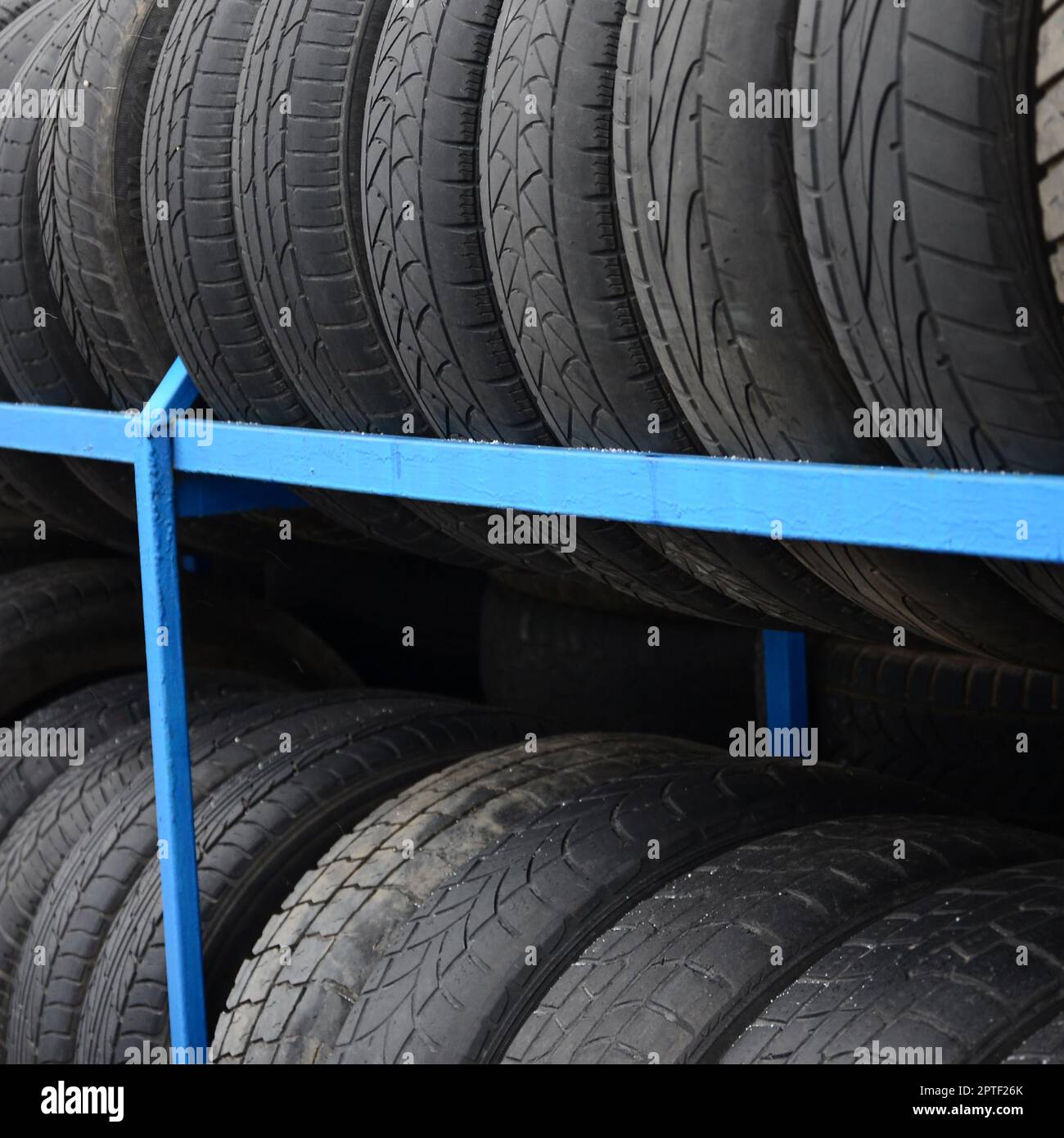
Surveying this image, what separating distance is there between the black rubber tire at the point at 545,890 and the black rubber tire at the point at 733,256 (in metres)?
0.58

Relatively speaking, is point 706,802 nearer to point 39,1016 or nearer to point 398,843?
point 398,843

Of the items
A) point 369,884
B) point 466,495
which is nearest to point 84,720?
point 369,884

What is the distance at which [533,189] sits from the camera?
135cm

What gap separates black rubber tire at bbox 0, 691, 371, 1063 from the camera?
233cm

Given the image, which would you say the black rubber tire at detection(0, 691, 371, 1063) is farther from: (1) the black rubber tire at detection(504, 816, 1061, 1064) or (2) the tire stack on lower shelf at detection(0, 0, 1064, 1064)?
(1) the black rubber tire at detection(504, 816, 1061, 1064)

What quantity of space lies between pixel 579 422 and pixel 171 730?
0.94 metres

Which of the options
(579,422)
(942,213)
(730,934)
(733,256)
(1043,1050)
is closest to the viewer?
(942,213)

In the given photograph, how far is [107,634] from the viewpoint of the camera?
3.30 metres

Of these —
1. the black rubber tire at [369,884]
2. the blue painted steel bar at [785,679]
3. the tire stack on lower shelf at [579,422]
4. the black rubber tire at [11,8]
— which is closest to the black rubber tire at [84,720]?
the tire stack on lower shelf at [579,422]

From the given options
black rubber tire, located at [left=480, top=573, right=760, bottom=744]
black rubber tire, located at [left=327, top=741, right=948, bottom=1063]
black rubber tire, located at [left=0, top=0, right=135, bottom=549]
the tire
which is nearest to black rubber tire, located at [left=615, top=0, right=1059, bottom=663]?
black rubber tire, located at [left=327, top=741, right=948, bottom=1063]

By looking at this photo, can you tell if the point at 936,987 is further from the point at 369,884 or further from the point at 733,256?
the point at 369,884

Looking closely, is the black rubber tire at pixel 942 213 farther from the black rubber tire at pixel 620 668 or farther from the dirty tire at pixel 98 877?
the black rubber tire at pixel 620 668

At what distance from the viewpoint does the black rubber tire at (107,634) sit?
125 inches
